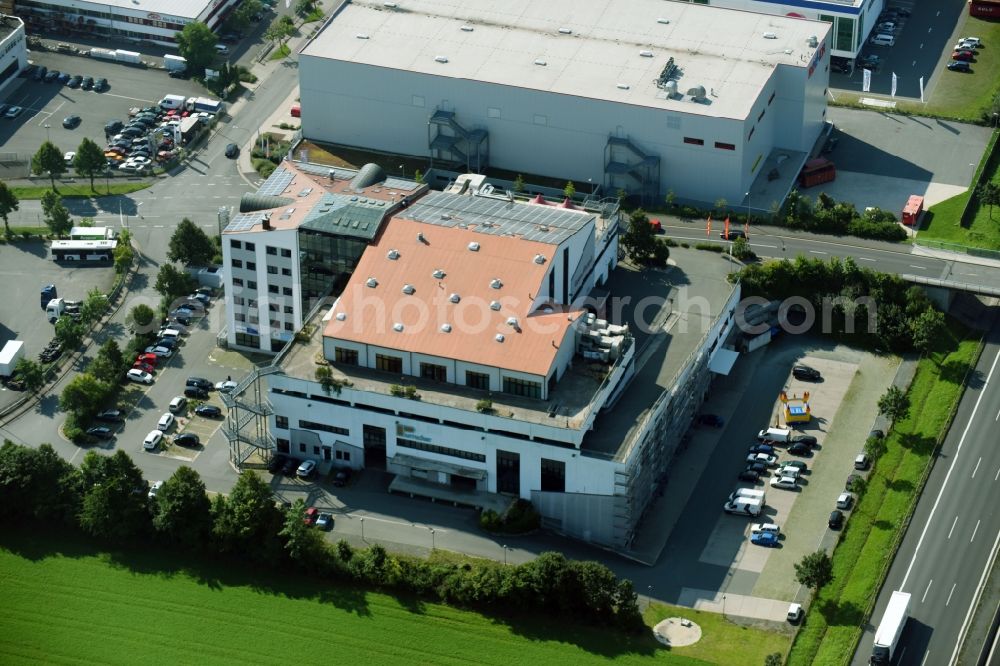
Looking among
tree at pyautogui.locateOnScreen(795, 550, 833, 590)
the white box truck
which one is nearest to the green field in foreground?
tree at pyautogui.locateOnScreen(795, 550, 833, 590)

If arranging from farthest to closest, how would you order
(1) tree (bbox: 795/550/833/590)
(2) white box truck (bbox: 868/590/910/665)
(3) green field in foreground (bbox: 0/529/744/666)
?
(1) tree (bbox: 795/550/833/590)
(3) green field in foreground (bbox: 0/529/744/666)
(2) white box truck (bbox: 868/590/910/665)

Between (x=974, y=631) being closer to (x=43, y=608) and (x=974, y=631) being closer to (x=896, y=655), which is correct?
(x=896, y=655)

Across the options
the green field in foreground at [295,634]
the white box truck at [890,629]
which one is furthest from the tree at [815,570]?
the green field in foreground at [295,634]

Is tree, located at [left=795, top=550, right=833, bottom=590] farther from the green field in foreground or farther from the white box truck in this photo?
the green field in foreground

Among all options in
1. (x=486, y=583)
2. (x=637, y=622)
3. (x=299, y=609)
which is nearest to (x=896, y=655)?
(x=637, y=622)

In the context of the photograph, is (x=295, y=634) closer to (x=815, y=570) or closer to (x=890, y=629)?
(x=815, y=570)

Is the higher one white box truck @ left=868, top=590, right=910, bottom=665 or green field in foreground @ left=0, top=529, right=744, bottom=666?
white box truck @ left=868, top=590, right=910, bottom=665
